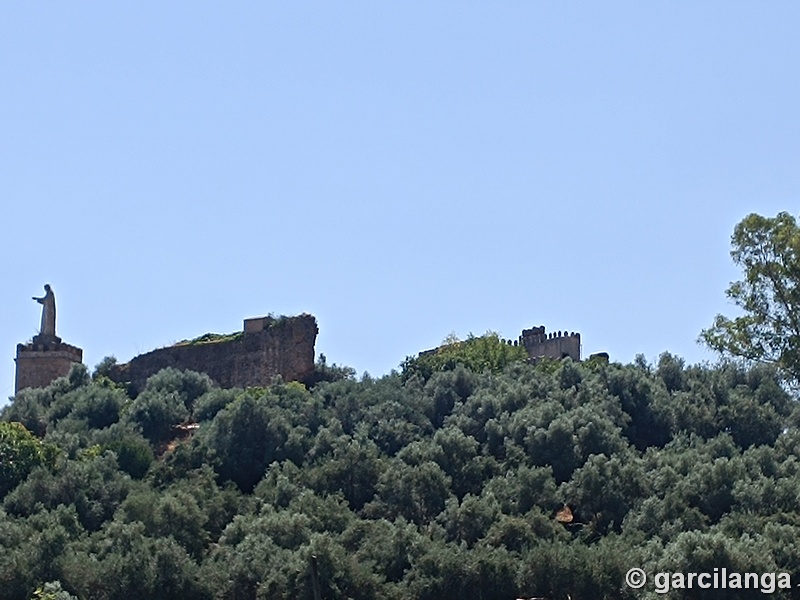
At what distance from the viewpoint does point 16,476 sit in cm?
4234

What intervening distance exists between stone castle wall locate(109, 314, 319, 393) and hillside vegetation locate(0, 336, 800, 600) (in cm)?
162

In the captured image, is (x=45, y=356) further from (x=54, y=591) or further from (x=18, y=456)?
(x=54, y=591)

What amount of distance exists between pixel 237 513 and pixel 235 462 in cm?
372

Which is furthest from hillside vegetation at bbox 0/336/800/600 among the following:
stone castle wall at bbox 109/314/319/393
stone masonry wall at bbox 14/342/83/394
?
stone masonry wall at bbox 14/342/83/394

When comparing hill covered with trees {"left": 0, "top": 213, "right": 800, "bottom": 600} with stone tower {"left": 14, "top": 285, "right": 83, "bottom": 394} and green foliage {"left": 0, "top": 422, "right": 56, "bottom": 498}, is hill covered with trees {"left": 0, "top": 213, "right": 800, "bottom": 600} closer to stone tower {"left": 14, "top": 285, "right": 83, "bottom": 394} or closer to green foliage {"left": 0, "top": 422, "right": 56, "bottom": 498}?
green foliage {"left": 0, "top": 422, "right": 56, "bottom": 498}

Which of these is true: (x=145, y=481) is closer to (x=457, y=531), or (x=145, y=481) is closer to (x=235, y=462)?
(x=235, y=462)

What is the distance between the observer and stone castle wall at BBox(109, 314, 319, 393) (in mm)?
52406

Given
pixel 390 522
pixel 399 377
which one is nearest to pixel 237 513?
pixel 390 522

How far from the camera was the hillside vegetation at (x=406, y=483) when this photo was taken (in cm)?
3550

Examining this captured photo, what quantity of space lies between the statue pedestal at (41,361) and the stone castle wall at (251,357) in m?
2.07

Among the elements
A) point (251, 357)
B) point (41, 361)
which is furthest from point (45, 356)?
point (251, 357)

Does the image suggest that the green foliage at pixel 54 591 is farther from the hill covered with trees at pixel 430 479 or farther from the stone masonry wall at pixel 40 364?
the stone masonry wall at pixel 40 364

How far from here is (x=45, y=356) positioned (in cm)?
5491

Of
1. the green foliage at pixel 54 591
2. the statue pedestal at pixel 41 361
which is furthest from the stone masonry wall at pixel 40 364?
the green foliage at pixel 54 591
